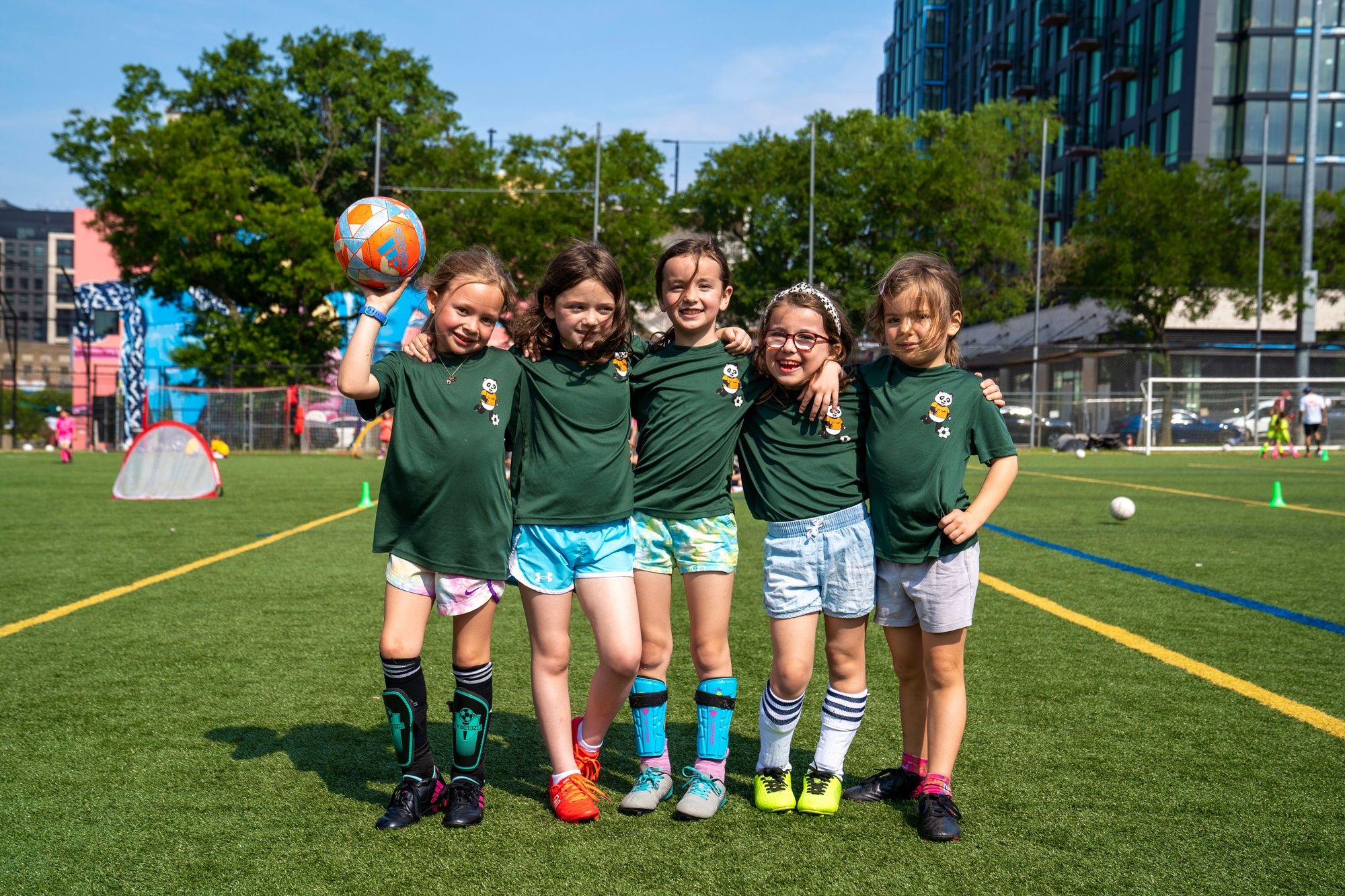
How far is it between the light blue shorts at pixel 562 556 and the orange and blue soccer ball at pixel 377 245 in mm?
901

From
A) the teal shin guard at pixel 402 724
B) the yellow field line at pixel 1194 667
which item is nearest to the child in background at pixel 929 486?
the teal shin guard at pixel 402 724

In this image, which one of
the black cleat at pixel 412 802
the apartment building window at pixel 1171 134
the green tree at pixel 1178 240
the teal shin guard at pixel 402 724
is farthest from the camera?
the apartment building window at pixel 1171 134

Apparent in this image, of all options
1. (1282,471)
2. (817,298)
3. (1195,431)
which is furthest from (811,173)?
(817,298)

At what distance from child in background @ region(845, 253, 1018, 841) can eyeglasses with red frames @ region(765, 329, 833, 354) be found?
22 cm

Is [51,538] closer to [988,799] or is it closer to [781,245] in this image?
[988,799]

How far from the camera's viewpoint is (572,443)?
317cm

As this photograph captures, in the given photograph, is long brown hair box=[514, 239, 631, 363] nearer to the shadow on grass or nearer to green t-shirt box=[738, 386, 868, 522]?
green t-shirt box=[738, 386, 868, 522]

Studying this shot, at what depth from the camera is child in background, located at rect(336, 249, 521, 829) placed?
10.2ft

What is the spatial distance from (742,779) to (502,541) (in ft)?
3.78

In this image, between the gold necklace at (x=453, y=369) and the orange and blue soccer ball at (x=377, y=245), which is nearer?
the gold necklace at (x=453, y=369)

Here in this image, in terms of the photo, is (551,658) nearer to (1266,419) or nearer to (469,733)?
(469,733)

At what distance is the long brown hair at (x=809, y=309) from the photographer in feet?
10.9

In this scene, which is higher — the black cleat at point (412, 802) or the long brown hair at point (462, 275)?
the long brown hair at point (462, 275)

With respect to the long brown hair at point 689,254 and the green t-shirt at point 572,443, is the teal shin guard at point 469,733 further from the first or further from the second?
the long brown hair at point 689,254
